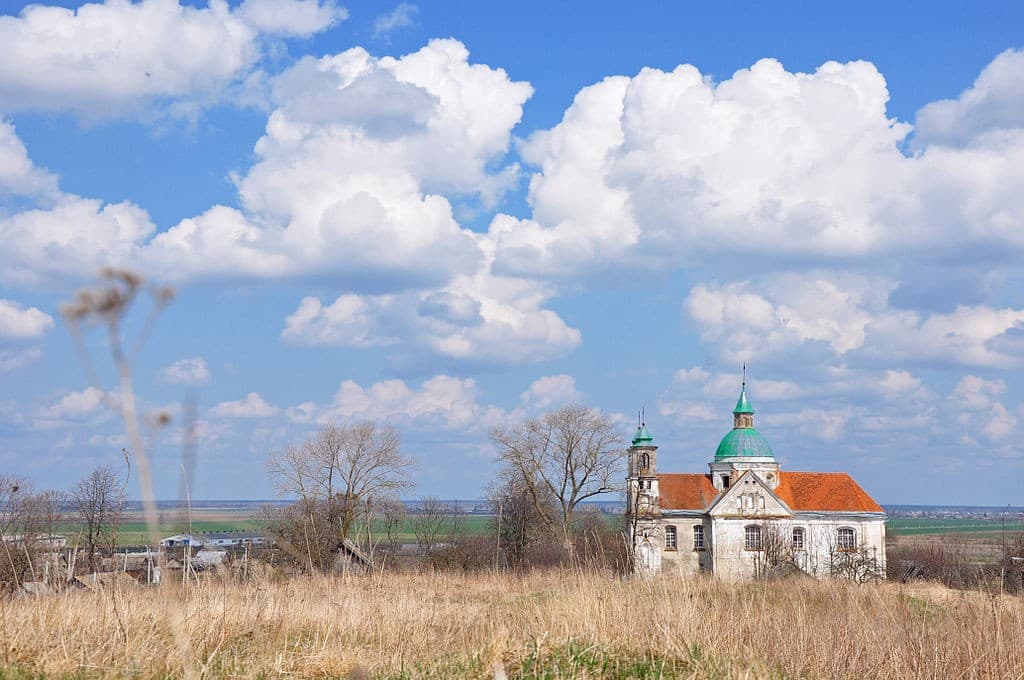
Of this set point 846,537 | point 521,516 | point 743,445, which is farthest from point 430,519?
point 846,537

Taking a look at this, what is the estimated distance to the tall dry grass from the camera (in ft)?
24.8

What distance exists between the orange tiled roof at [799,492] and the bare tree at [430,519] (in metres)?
14.4

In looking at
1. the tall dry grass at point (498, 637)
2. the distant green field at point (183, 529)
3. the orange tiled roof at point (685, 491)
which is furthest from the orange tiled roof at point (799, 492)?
the tall dry grass at point (498, 637)

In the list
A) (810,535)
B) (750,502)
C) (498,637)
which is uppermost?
(498,637)

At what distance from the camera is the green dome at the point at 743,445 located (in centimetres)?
5953

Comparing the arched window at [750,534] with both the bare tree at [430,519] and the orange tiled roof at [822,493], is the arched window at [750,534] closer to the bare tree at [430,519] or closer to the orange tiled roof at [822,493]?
the orange tiled roof at [822,493]

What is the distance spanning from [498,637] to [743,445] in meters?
53.7

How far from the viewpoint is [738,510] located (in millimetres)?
55438

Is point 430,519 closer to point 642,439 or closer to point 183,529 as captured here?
point 642,439

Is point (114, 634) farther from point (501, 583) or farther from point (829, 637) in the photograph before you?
point (501, 583)

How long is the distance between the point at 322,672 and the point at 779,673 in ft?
12.5

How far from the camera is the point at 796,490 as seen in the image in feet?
193

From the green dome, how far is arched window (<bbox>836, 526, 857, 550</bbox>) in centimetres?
630

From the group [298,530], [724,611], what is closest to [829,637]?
[724,611]
